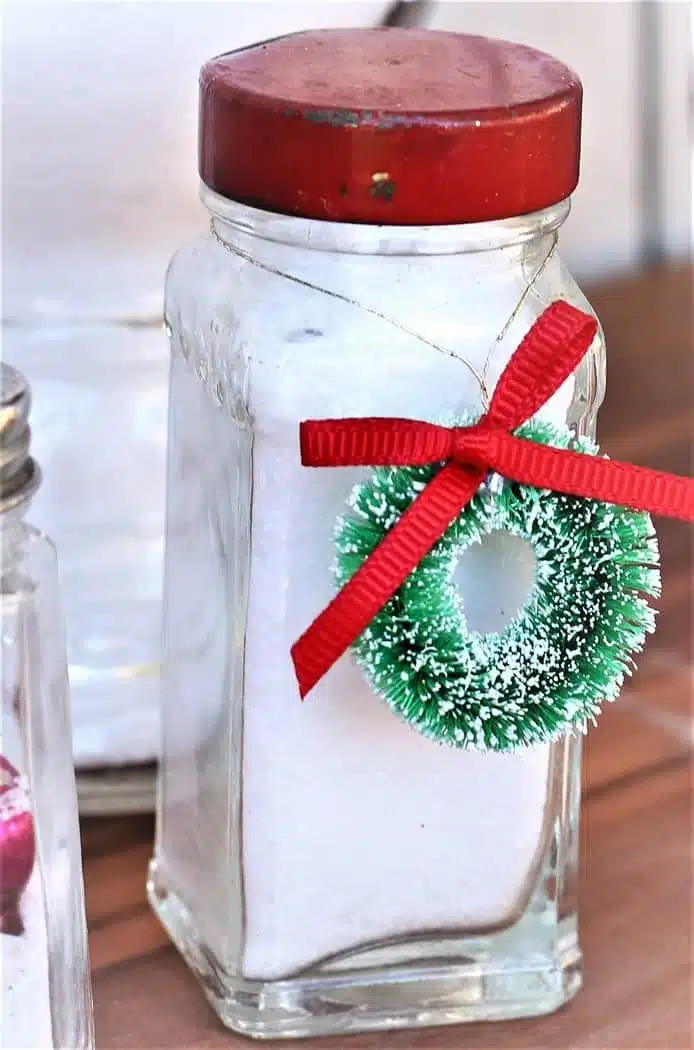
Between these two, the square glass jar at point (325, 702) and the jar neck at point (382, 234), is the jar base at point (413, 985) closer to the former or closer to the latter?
the square glass jar at point (325, 702)

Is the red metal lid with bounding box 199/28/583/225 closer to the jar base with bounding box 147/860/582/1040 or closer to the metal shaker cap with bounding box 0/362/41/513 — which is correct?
the metal shaker cap with bounding box 0/362/41/513

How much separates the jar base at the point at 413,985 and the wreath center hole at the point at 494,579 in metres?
0.12

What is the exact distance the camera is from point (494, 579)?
38cm

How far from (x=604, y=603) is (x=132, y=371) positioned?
0.67 ft

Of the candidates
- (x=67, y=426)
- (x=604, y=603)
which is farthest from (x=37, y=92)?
(x=604, y=603)

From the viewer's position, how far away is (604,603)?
0.37 meters

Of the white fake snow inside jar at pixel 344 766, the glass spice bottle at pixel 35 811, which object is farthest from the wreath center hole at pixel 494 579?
the glass spice bottle at pixel 35 811

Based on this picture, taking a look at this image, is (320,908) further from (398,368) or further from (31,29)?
(31,29)

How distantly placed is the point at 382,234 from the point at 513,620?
11 centimetres

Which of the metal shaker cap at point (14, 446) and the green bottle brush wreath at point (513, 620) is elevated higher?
→ the metal shaker cap at point (14, 446)

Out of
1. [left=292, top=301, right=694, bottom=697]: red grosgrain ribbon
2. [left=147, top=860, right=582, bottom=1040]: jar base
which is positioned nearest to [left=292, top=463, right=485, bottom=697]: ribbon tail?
[left=292, top=301, right=694, bottom=697]: red grosgrain ribbon

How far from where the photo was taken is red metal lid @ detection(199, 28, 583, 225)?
34cm

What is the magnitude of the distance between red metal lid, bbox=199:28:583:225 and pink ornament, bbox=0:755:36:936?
166mm

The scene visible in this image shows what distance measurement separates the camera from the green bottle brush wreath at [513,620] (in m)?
0.36
